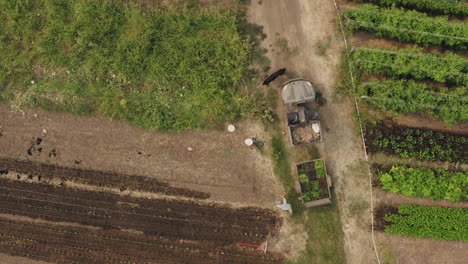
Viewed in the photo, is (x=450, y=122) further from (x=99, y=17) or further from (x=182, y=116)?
(x=99, y=17)

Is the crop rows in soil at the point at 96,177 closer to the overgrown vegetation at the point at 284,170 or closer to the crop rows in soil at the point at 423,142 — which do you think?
the overgrown vegetation at the point at 284,170

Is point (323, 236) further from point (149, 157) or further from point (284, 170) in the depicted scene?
point (149, 157)

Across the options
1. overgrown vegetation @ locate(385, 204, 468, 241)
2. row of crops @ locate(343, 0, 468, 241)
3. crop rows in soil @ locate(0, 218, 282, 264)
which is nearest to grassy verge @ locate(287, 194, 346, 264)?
crop rows in soil @ locate(0, 218, 282, 264)

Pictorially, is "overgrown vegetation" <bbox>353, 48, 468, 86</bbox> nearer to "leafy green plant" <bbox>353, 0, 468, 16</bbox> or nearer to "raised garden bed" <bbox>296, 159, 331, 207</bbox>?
"leafy green plant" <bbox>353, 0, 468, 16</bbox>

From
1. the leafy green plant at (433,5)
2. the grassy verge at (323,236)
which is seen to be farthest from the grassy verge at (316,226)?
the leafy green plant at (433,5)

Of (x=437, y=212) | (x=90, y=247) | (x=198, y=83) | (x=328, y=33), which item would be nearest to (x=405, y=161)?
(x=437, y=212)

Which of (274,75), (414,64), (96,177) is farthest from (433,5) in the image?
(96,177)

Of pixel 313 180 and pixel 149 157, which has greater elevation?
pixel 149 157
